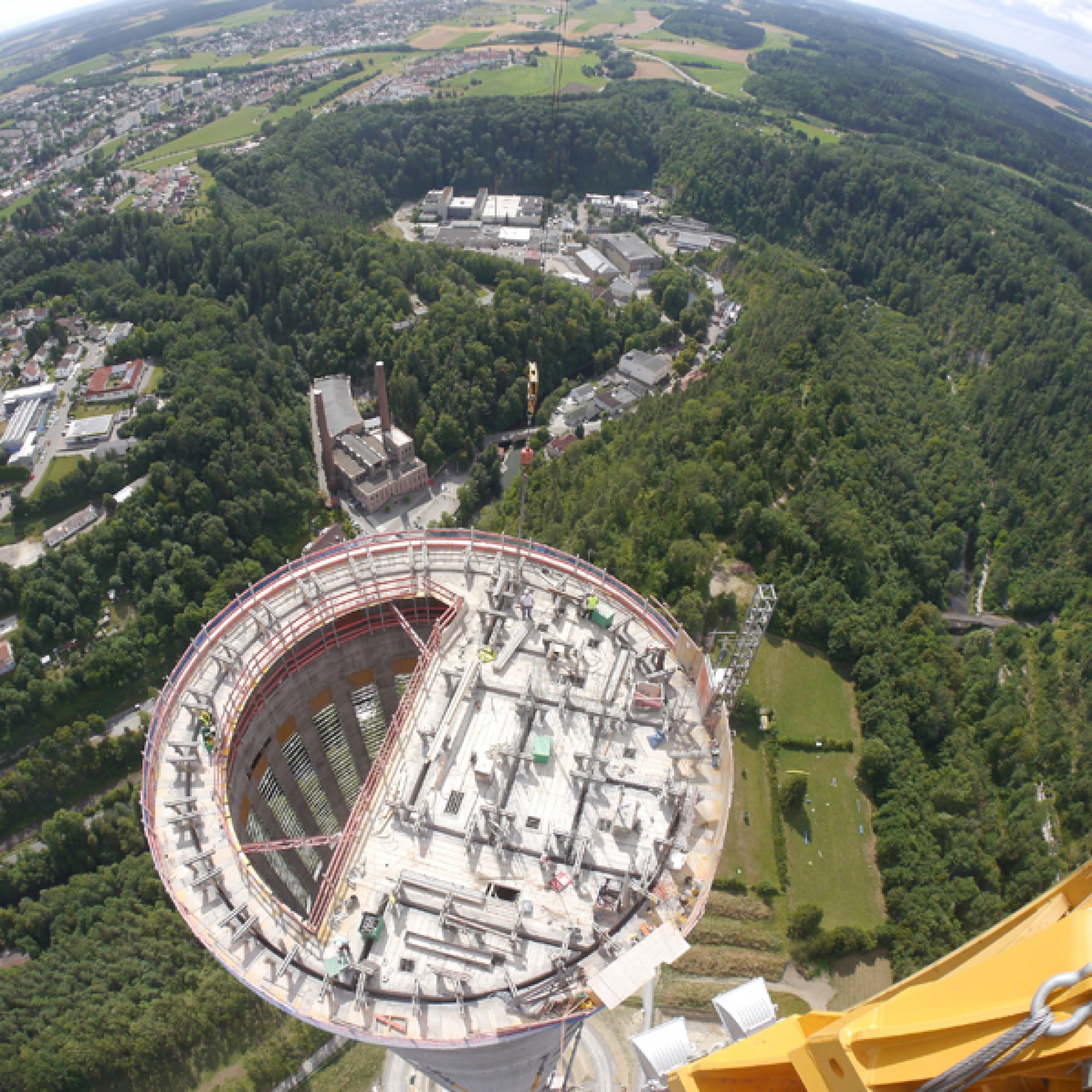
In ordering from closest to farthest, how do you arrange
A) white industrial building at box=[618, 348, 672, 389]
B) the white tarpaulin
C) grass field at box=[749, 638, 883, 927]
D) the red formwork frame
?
the white tarpaulin → the red formwork frame → grass field at box=[749, 638, 883, 927] → white industrial building at box=[618, 348, 672, 389]

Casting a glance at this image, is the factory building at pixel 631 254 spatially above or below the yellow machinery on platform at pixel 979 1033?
below

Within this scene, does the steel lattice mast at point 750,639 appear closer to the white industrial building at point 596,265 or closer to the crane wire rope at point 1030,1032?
the crane wire rope at point 1030,1032

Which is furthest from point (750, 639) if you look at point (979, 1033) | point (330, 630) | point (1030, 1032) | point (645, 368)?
point (645, 368)

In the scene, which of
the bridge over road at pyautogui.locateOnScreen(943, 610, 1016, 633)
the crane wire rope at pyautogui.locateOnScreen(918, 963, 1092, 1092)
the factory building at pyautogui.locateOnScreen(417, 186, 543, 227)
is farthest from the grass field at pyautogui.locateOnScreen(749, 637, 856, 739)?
the factory building at pyautogui.locateOnScreen(417, 186, 543, 227)

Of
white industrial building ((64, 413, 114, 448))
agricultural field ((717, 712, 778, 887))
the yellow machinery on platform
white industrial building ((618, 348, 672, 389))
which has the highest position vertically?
the yellow machinery on platform

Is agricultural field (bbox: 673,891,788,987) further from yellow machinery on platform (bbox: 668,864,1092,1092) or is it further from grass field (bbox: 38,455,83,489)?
grass field (bbox: 38,455,83,489)

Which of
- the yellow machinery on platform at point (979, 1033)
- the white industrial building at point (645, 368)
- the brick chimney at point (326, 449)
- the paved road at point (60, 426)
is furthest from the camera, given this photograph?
the white industrial building at point (645, 368)

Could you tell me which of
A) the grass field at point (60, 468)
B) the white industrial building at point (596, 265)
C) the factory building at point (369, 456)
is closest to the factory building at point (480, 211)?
the white industrial building at point (596, 265)
